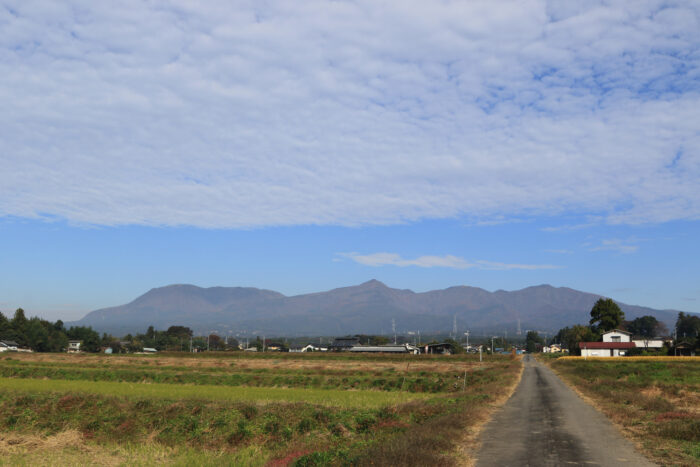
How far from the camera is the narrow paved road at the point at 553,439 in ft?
50.6

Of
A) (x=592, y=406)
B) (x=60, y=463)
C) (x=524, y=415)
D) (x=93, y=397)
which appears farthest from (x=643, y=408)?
(x=93, y=397)

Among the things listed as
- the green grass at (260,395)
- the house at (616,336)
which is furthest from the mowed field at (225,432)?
the house at (616,336)

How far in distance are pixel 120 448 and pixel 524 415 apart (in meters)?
18.5

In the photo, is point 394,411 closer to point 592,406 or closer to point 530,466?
point 530,466

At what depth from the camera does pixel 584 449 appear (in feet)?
55.9

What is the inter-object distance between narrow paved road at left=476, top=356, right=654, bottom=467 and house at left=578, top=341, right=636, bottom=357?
341ft

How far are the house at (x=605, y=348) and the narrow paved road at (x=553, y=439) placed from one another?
103949 millimetres

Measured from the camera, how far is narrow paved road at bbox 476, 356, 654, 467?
1541 cm

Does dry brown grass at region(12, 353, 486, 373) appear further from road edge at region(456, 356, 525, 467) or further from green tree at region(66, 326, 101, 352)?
green tree at region(66, 326, 101, 352)

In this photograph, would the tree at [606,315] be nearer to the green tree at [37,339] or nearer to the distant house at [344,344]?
the distant house at [344,344]

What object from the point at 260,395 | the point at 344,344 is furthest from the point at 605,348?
the point at 260,395

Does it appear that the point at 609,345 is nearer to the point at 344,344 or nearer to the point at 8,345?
the point at 344,344

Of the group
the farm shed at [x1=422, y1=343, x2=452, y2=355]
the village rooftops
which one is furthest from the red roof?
the village rooftops

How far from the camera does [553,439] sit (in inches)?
738
